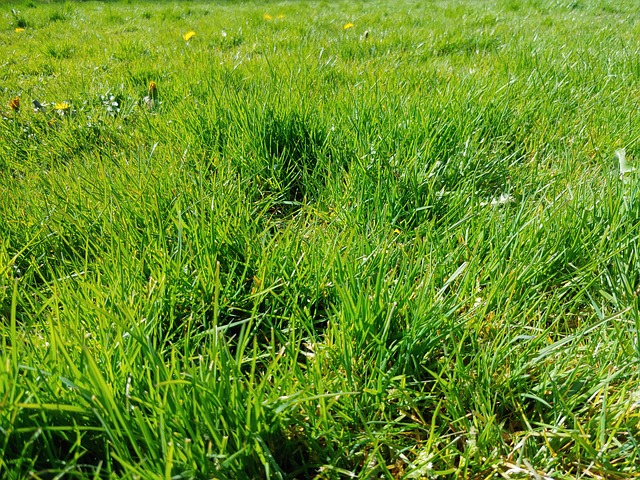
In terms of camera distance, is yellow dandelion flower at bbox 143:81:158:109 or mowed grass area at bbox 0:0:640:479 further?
yellow dandelion flower at bbox 143:81:158:109

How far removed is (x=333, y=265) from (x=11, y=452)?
75 cm

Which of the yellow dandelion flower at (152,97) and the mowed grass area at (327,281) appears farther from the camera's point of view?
the yellow dandelion flower at (152,97)

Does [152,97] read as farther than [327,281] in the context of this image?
Yes

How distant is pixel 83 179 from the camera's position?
1.62 m

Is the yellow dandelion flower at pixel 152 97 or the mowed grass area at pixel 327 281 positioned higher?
the yellow dandelion flower at pixel 152 97

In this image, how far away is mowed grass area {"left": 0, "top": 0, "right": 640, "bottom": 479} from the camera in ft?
2.58

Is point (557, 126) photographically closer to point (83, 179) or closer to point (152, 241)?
point (152, 241)

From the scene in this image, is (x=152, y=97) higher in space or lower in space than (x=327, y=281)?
Result: higher

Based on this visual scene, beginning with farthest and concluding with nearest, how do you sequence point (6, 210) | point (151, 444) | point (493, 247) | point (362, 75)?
point (362, 75), point (6, 210), point (493, 247), point (151, 444)

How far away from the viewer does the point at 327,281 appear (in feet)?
3.91

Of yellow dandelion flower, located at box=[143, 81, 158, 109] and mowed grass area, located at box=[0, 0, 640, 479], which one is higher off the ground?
yellow dandelion flower, located at box=[143, 81, 158, 109]

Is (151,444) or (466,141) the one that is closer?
(151,444)

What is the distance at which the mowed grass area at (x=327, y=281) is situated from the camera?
787mm

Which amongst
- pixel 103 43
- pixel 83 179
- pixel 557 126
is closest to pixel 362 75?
pixel 557 126
